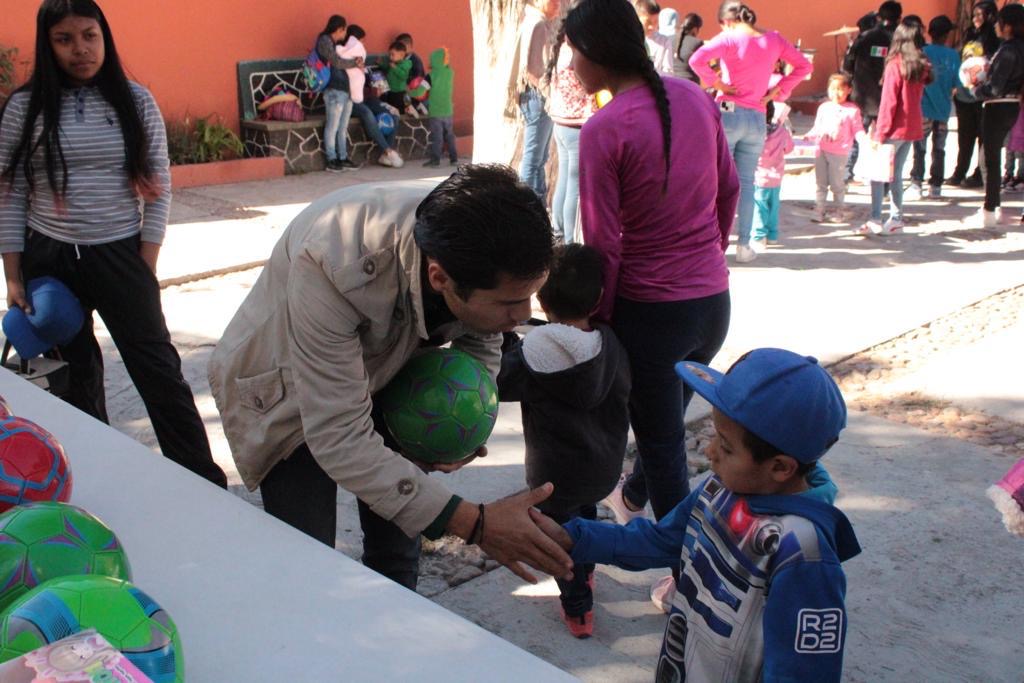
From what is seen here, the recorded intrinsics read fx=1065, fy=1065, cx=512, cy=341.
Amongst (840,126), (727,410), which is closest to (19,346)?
(727,410)

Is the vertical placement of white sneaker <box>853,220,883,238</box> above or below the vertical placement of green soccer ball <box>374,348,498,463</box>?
below

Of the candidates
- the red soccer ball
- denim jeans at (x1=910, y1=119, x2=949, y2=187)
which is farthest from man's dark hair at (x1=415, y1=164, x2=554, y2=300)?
denim jeans at (x1=910, y1=119, x2=949, y2=187)

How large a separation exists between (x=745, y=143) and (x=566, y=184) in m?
1.42

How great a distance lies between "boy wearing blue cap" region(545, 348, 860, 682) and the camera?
202cm

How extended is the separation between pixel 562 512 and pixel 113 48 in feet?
7.63

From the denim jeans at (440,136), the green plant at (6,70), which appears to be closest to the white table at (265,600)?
the green plant at (6,70)

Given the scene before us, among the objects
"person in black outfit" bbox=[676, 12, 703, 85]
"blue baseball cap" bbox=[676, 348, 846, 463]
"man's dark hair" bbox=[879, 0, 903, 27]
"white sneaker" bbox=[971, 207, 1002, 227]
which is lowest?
"white sneaker" bbox=[971, 207, 1002, 227]

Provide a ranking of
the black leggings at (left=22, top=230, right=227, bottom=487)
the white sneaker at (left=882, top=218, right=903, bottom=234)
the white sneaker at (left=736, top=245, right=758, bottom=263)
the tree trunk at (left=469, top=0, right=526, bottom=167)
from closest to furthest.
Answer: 1. the black leggings at (left=22, top=230, right=227, bottom=487)
2. the tree trunk at (left=469, top=0, right=526, bottom=167)
3. the white sneaker at (left=736, top=245, right=758, bottom=263)
4. the white sneaker at (left=882, top=218, right=903, bottom=234)

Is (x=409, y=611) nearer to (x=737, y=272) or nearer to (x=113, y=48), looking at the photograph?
(x=113, y=48)

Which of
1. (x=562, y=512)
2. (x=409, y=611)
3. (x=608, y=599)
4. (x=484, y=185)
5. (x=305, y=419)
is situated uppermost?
(x=484, y=185)

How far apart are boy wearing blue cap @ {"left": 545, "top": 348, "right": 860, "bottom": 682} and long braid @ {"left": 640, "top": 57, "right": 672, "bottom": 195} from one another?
1.22 meters

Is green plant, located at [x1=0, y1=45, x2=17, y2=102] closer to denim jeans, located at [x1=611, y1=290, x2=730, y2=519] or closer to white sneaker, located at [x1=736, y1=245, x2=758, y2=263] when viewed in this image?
white sneaker, located at [x1=736, y1=245, x2=758, y2=263]

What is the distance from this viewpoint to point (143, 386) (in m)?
3.97

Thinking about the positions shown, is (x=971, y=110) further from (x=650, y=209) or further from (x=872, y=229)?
(x=650, y=209)
